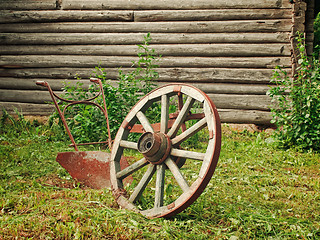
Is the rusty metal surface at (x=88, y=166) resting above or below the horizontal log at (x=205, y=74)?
below

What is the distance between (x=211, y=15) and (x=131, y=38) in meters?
1.78

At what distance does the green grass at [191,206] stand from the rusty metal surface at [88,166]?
13cm

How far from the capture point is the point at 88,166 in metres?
3.17

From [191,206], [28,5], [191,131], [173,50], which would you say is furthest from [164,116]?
[28,5]

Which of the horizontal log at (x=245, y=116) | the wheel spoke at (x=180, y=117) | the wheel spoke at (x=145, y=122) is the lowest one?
the horizontal log at (x=245, y=116)

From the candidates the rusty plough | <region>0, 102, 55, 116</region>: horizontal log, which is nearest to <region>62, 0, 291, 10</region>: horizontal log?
<region>0, 102, 55, 116</region>: horizontal log

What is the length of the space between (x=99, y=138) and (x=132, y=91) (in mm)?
1001

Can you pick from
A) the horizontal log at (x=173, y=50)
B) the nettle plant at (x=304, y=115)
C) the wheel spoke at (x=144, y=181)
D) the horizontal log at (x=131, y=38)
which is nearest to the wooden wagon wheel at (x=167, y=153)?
the wheel spoke at (x=144, y=181)

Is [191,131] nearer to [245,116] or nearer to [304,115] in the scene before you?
[304,115]

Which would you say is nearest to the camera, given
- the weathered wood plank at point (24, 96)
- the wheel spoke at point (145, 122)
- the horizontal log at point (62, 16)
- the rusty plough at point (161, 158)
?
the rusty plough at point (161, 158)

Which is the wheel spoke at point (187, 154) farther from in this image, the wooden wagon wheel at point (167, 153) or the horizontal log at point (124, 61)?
the horizontal log at point (124, 61)

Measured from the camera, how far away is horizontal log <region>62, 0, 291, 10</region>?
5.80 m

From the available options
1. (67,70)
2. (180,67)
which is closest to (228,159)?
(180,67)

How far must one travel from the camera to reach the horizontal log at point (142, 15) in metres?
5.82
